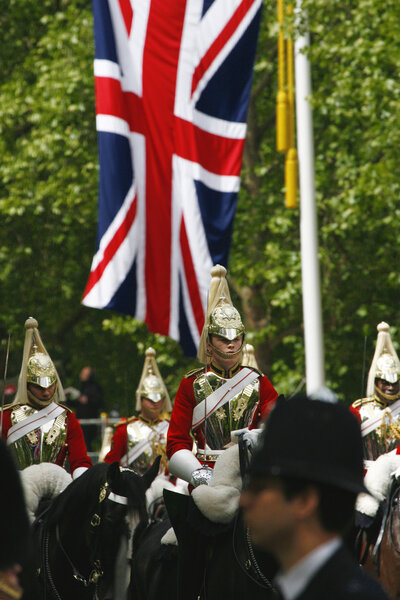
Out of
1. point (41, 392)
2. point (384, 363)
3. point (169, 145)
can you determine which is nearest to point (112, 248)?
point (169, 145)

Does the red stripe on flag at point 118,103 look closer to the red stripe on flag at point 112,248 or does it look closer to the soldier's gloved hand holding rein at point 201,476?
the red stripe on flag at point 112,248

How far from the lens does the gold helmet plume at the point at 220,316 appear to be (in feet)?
22.5

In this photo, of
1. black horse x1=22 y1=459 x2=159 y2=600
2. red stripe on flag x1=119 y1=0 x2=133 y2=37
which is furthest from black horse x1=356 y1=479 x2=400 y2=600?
red stripe on flag x1=119 y1=0 x2=133 y2=37

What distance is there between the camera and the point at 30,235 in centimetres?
2186

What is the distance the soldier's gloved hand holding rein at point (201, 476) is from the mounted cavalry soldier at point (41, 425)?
162 cm

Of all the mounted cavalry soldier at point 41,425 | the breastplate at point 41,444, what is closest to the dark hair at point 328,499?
the mounted cavalry soldier at point 41,425

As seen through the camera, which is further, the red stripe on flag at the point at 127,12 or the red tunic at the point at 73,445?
the red stripe on flag at the point at 127,12

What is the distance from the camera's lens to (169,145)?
9930mm

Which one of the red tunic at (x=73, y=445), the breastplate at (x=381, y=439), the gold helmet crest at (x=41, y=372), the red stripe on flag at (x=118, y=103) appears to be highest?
the red stripe on flag at (x=118, y=103)

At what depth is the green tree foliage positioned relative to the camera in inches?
655

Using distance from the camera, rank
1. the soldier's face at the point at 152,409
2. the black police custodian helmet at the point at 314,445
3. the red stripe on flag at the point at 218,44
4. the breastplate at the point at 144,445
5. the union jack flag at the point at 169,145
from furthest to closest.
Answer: the soldier's face at the point at 152,409
the breastplate at the point at 144,445
the red stripe on flag at the point at 218,44
the union jack flag at the point at 169,145
the black police custodian helmet at the point at 314,445

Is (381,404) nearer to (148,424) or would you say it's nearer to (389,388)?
(389,388)

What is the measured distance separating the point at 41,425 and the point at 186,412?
4.72 feet

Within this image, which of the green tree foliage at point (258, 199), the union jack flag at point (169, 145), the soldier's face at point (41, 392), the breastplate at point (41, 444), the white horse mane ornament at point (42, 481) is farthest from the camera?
the green tree foliage at point (258, 199)
